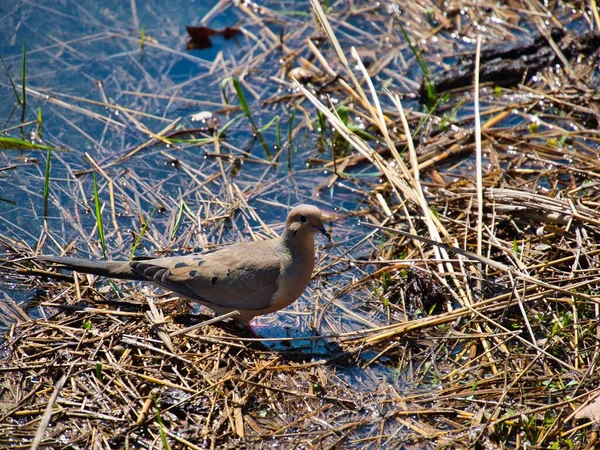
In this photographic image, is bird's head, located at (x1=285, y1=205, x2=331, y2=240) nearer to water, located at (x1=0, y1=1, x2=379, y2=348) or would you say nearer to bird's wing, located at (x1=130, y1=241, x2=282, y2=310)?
bird's wing, located at (x1=130, y1=241, x2=282, y2=310)

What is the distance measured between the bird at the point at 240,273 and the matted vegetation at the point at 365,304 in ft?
0.67

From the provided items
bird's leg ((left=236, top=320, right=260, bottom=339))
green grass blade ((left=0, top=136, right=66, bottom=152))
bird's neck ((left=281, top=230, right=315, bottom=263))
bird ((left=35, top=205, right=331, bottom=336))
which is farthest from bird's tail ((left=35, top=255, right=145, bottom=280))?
green grass blade ((left=0, top=136, right=66, bottom=152))

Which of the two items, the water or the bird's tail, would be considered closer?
the bird's tail

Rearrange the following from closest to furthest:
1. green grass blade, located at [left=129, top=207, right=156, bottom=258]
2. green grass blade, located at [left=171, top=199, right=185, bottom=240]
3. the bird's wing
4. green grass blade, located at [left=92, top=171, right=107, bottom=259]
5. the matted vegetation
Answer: the matted vegetation < the bird's wing < green grass blade, located at [left=92, top=171, right=107, bottom=259] < green grass blade, located at [left=129, top=207, right=156, bottom=258] < green grass blade, located at [left=171, top=199, right=185, bottom=240]

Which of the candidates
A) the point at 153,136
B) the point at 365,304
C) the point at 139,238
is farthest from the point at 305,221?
the point at 153,136

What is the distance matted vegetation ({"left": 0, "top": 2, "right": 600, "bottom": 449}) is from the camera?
4.13 meters

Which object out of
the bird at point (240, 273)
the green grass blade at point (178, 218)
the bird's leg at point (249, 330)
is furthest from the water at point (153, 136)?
the bird at point (240, 273)

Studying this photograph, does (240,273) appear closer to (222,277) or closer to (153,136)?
(222,277)

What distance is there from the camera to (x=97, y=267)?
189 inches

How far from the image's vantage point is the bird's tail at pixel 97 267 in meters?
4.78

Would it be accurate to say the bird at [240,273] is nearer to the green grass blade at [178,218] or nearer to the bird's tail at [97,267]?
the bird's tail at [97,267]

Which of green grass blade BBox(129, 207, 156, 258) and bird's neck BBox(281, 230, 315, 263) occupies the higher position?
bird's neck BBox(281, 230, 315, 263)

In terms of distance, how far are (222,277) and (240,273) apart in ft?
0.38

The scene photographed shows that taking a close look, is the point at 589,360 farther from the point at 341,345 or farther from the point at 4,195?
the point at 4,195
